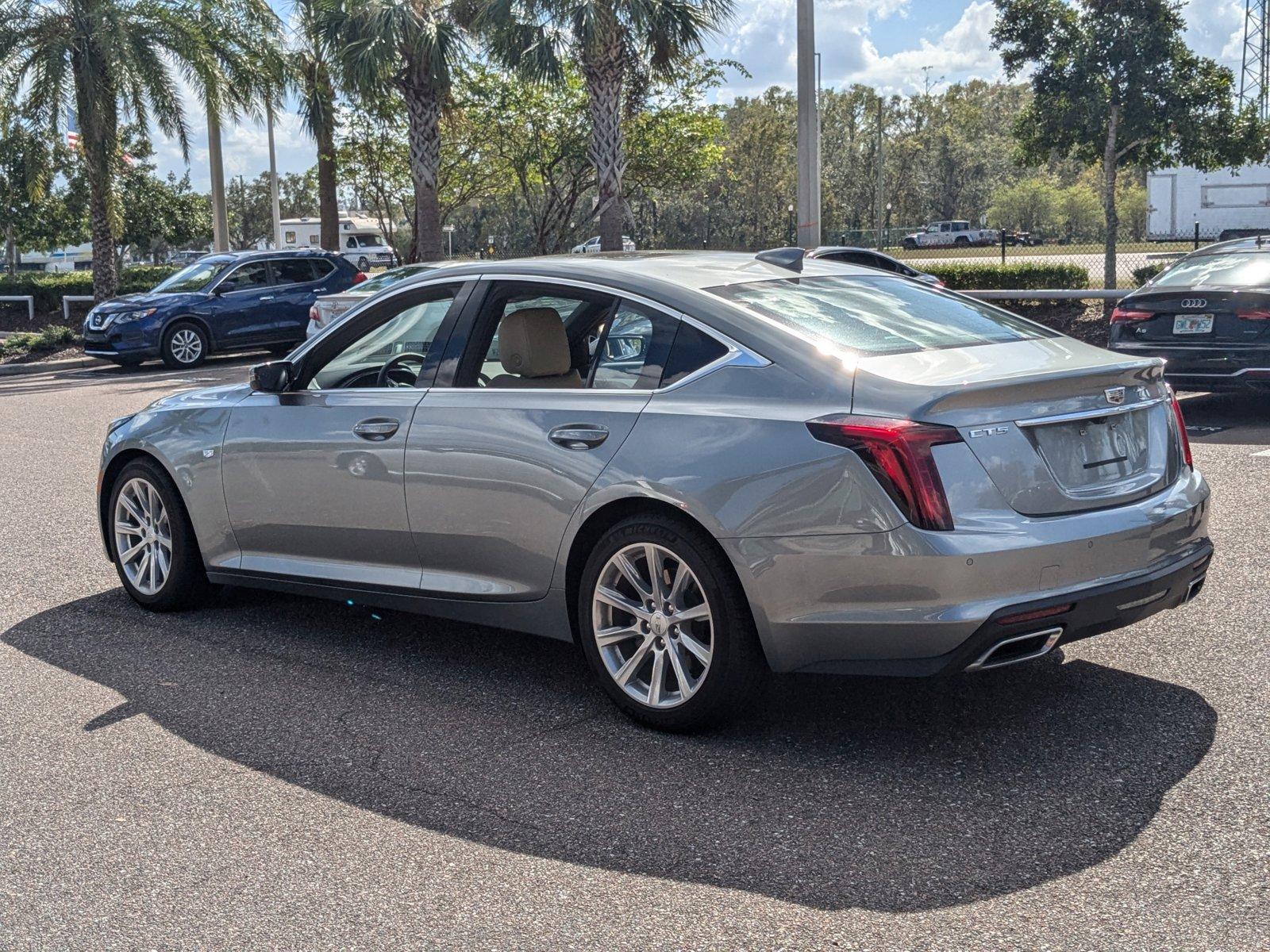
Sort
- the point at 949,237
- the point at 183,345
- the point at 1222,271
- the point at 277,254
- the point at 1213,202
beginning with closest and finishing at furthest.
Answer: the point at 1222,271 → the point at 183,345 → the point at 277,254 → the point at 1213,202 → the point at 949,237

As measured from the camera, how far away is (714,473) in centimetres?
439

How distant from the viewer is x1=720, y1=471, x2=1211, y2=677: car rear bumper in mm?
4062

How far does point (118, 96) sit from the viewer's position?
24812 millimetres

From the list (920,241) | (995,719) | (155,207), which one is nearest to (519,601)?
(995,719)

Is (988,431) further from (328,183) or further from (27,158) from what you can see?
(328,183)

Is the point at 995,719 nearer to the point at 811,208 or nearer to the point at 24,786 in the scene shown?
the point at 24,786

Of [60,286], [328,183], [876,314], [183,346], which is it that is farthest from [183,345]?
[876,314]

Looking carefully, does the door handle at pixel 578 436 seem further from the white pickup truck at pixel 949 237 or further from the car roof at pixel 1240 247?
the white pickup truck at pixel 949 237

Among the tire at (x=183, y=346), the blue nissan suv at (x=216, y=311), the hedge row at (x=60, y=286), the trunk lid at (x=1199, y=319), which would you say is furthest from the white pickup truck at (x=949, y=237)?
the trunk lid at (x=1199, y=319)

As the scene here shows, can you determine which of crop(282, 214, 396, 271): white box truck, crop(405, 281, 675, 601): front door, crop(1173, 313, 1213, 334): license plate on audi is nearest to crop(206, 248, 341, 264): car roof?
crop(1173, 313, 1213, 334): license plate on audi

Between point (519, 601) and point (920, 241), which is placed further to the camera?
point (920, 241)

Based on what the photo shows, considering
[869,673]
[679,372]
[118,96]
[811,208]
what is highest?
[118,96]

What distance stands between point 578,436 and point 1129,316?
8.28m

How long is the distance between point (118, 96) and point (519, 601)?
22.8m
